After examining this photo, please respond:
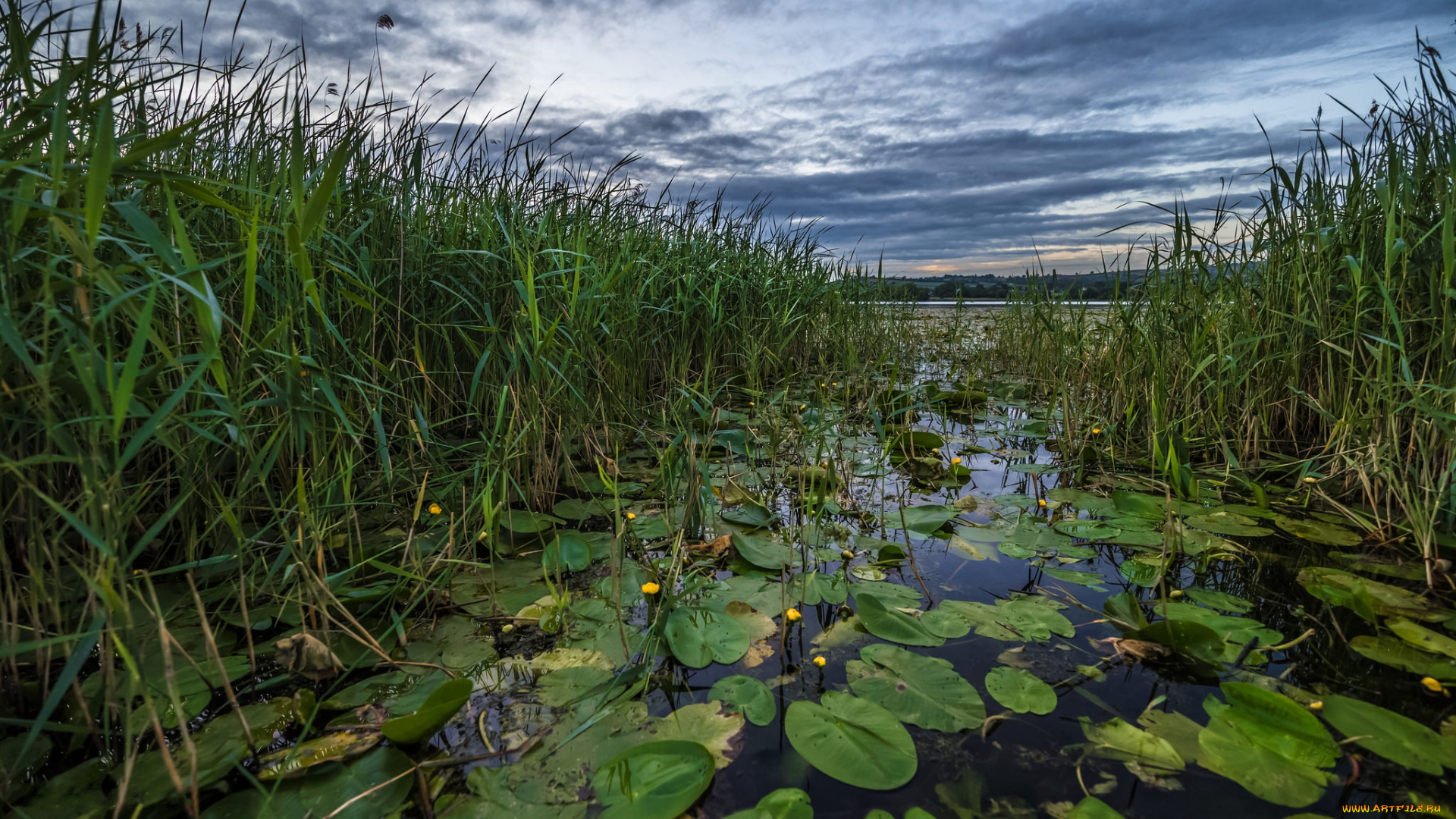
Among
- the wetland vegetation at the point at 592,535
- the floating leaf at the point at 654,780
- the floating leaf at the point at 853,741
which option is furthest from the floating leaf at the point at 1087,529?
the floating leaf at the point at 654,780

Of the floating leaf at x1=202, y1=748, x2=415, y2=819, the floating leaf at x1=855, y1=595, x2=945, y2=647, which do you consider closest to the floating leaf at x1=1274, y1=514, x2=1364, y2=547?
the floating leaf at x1=855, y1=595, x2=945, y2=647

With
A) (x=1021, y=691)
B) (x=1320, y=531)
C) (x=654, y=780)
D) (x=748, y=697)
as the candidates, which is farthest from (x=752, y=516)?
(x=1320, y=531)

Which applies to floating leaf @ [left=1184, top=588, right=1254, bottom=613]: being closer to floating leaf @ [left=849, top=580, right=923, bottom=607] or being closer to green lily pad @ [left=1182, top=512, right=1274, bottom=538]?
green lily pad @ [left=1182, top=512, right=1274, bottom=538]

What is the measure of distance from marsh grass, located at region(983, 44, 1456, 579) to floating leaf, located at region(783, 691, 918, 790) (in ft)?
4.91

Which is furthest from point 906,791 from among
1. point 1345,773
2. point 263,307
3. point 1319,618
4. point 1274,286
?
point 1274,286

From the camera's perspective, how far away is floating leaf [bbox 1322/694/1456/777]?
93cm

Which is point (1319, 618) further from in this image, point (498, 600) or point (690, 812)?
point (498, 600)

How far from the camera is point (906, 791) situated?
0.94 m

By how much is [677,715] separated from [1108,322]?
294 cm

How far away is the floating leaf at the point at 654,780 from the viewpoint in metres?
0.86

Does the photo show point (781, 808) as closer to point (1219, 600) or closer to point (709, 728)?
point (709, 728)

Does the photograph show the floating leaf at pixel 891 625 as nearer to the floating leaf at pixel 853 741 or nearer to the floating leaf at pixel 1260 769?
the floating leaf at pixel 853 741

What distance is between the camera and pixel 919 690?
3.76 ft

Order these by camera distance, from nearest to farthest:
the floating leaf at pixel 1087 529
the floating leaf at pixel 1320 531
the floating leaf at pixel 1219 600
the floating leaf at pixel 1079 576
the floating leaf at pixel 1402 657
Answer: the floating leaf at pixel 1402 657, the floating leaf at pixel 1219 600, the floating leaf at pixel 1079 576, the floating leaf at pixel 1320 531, the floating leaf at pixel 1087 529
